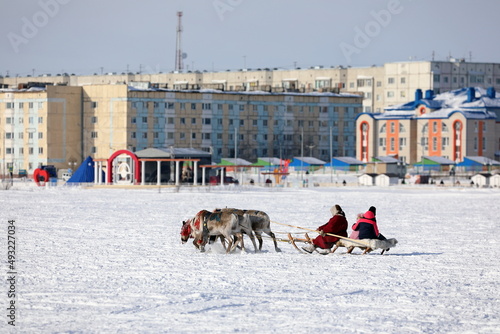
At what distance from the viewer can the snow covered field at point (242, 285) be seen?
47.4ft

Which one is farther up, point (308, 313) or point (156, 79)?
point (156, 79)

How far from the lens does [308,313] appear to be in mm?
15234

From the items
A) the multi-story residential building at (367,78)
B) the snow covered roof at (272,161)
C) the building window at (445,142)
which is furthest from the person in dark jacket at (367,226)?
the multi-story residential building at (367,78)

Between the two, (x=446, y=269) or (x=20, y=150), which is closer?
(x=446, y=269)

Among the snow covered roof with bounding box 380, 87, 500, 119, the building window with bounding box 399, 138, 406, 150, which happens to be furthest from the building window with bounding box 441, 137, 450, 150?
the building window with bounding box 399, 138, 406, 150

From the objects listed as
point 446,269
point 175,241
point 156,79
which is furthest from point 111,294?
point 156,79

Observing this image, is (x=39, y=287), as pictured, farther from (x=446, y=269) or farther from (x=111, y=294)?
(x=446, y=269)

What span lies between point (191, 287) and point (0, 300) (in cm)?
334

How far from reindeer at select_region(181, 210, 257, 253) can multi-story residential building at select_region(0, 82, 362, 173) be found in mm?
90451

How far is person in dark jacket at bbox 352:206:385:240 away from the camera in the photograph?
72.7 feet

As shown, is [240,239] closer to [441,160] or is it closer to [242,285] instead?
[242,285]

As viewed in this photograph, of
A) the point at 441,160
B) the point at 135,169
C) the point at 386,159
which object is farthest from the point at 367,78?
the point at 135,169

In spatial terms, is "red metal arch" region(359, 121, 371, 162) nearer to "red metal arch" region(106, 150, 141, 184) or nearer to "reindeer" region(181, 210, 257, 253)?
"red metal arch" region(106, 150, 141, 184)

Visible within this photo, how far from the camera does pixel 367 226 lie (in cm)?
2228
